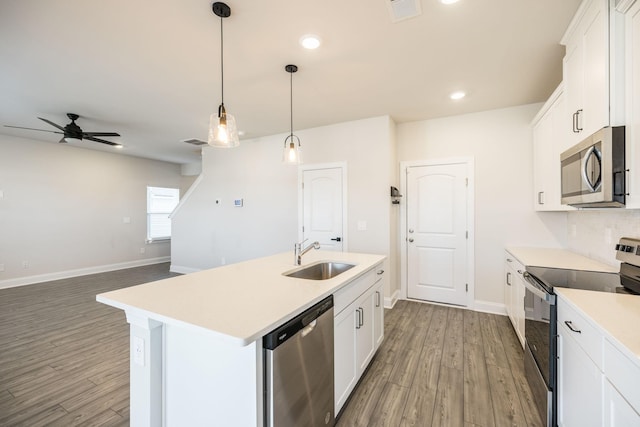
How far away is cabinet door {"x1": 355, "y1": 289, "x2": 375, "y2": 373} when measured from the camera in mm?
2004

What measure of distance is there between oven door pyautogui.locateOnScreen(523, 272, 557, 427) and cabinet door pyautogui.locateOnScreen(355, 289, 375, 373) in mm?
1114

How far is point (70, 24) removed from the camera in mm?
1956

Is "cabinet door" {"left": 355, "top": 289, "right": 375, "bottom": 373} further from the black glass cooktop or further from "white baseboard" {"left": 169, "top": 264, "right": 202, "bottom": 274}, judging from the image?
"white baseboard" {"left": 169, "top": 264, "right": 202, "bottom": 274}

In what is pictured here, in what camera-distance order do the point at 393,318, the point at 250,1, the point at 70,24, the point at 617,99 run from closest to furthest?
the point at 617,99 → the point at 250,1 → the point at 70,24 → the point at 393,318

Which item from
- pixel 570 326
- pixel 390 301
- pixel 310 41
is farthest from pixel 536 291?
pixel 310 41

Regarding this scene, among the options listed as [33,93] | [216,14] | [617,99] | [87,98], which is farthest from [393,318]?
[33,93]

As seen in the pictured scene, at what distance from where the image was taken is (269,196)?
15.9ft

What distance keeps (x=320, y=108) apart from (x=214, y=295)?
2816mm

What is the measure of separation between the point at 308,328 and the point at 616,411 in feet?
3.98

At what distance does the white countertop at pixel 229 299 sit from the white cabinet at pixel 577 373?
1.17 m

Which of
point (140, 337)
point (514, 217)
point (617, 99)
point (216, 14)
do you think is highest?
point (216, 14)

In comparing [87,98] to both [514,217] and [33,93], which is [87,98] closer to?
[33,93]

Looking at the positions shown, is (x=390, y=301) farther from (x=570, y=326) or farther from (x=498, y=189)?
(x=570, y=326)

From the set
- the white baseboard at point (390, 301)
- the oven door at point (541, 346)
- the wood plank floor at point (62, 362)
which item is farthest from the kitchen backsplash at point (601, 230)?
the wood plank floor at point (62, 362)
